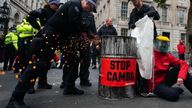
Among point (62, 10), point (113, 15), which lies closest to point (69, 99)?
point (62, 10)

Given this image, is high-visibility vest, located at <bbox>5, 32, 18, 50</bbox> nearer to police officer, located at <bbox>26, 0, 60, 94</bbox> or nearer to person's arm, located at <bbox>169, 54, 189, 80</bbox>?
police officer, located at <bbox>26, 0, 60, 94</bbox>

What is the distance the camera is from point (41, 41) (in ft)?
11.0

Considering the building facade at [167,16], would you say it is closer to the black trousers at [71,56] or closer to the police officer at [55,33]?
the black trousers at [71,56]

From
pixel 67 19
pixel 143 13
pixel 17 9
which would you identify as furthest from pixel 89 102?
pixel 17 9

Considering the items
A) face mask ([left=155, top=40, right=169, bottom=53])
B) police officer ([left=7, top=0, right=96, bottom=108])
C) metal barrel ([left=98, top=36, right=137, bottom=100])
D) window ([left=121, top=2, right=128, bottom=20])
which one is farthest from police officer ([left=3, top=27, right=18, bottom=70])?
window ([left=121, top=2, right=128, bottom=20])

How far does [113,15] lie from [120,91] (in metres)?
27.7

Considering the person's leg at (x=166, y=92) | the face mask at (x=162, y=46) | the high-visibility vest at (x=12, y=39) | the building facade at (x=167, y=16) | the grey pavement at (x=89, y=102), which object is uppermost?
the building facade at (x=167, y=16)

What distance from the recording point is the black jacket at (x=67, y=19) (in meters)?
3.32

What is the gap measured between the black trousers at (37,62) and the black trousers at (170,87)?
69.6 inches

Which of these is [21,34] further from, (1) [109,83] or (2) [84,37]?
(1) [109,83]

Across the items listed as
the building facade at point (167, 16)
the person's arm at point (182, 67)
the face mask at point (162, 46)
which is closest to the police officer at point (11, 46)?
the face mask at point (162, 46)

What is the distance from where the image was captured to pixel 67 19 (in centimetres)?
350

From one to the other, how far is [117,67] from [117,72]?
8cm

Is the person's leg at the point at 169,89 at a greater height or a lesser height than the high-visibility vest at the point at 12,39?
lesser
